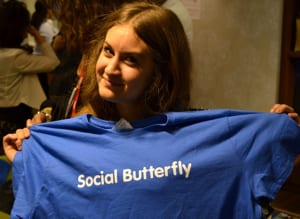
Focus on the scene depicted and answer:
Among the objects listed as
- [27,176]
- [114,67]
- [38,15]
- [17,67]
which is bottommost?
[17,67]

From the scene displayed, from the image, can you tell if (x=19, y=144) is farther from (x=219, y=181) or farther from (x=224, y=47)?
(x=224, y=47)

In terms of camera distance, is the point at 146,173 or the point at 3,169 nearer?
the point at 146,173

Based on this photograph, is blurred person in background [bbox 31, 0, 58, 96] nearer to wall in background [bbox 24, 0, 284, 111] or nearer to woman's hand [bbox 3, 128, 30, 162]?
wall in background [bbox 24, 0, 284, 111]

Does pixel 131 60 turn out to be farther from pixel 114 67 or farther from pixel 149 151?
pixel 149 151

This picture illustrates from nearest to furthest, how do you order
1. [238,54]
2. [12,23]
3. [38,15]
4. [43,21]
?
[238,54] → [12,23] → [38,15] → [43,21]

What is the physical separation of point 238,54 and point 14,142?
1503 millimetres

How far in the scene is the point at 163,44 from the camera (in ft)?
3.10

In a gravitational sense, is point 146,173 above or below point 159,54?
below

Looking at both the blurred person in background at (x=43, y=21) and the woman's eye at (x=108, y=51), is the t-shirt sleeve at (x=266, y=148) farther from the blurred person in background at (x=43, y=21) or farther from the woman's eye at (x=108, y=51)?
the blurred person in background at (x=43, y=21)

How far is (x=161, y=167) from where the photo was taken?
3.01ft

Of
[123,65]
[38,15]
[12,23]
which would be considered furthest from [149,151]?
[38,15]

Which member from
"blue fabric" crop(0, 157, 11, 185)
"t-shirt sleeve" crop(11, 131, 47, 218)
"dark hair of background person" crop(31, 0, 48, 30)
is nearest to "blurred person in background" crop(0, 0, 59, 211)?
"dark hair of background person" crop(31, 0, 48, 30)

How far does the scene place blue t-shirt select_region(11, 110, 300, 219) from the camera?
906mm

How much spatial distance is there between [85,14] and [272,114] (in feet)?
1.87
